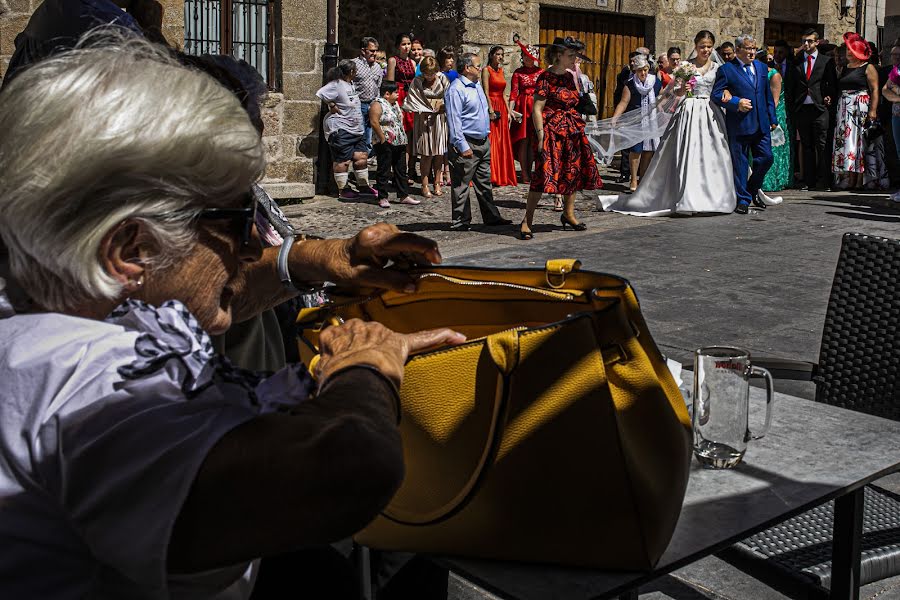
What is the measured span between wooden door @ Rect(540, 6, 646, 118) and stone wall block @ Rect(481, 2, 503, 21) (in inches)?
58.4

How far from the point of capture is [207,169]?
1.31 m

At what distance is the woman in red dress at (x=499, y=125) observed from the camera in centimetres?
1367

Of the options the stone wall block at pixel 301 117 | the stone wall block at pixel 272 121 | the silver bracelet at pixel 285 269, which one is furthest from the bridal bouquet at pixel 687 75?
the silver bracelet at pixel 285 269

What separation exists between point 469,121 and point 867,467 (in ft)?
28.2

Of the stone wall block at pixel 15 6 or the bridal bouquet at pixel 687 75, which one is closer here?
the stone wall block at pixel 15 6

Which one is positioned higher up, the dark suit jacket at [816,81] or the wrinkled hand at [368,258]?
the dark suit jacket at [816,81]

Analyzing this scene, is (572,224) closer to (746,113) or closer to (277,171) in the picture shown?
(746,113)

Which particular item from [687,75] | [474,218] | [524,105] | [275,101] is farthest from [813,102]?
[275,101]

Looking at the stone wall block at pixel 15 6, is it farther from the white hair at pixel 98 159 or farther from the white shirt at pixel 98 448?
the white shirt at pixel 98 448

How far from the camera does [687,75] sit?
37.8 feet

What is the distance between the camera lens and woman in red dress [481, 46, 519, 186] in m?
13.7

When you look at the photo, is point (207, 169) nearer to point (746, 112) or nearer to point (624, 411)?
point (624, 411)

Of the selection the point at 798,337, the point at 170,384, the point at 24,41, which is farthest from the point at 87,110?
the point at 798,337

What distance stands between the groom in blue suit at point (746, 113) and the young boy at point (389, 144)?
11.7ft
